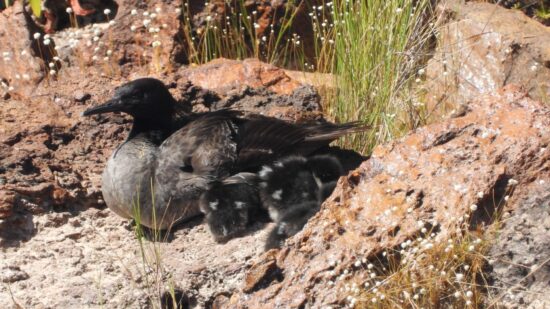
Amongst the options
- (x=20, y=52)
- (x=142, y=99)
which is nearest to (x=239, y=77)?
Result: (x=142, y=99)

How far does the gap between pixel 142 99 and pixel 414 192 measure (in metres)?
2.43

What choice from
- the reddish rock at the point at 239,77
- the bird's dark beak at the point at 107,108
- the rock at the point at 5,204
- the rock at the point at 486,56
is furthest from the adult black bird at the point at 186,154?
the rock at the point at 486,56

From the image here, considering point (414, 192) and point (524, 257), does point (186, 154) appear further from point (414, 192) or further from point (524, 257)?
point (524, 257)

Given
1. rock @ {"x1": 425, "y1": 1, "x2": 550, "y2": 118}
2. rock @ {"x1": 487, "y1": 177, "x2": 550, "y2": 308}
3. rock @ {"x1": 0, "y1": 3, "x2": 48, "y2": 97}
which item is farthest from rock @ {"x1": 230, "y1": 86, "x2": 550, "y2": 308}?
rock @ {"x1": 0, "y1": 3, "x2": 48, "y2": 97}

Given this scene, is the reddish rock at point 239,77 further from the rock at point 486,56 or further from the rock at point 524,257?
the rock at point 524,257

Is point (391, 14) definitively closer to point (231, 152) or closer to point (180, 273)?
point (231, 152)

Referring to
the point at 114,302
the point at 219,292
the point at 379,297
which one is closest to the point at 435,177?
the point at 379,297

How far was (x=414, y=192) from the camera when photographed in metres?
5.58

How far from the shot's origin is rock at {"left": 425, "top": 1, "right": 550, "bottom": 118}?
8.41 meters

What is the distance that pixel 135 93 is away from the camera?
7180 mm

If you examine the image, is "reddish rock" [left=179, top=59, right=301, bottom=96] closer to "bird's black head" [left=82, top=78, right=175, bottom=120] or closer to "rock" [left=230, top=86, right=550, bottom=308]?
"bird's black head" [left=82, top=78, right=175, bottom=120]

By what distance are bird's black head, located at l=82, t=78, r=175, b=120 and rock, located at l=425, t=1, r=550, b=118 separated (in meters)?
2.28

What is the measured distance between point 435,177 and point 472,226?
14.4 inches

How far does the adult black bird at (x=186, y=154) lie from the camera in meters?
6.73
